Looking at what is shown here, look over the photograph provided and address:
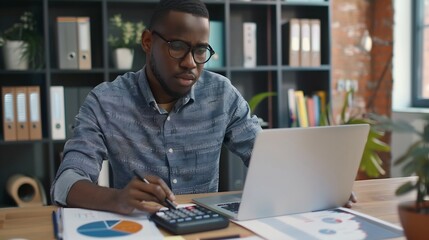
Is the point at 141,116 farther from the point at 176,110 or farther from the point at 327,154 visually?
the point at 327,154

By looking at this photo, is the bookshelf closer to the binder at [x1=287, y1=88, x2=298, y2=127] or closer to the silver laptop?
the binder at [x1=287, y1=88, x2=298, y2=127]

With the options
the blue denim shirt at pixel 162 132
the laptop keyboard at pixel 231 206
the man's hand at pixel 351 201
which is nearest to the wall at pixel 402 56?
the blue denim shirt at pixel 162 132

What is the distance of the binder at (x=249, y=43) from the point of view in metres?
3.11

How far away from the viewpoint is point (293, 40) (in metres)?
3.15

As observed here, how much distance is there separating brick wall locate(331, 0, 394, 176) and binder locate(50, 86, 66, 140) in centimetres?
201

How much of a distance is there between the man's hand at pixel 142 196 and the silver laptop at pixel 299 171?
0.15 metres

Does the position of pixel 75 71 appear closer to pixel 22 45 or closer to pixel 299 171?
pixel 22 45

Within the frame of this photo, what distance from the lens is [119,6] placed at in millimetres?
3037

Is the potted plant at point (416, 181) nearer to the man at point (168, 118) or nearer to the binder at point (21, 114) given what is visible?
the man at point (168, 118)

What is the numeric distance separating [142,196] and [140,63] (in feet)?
7.02

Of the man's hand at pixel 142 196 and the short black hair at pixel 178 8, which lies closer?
the man's hand at pixel 142 196

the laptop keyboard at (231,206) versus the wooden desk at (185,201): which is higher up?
the laptop keyboard at (231,206)

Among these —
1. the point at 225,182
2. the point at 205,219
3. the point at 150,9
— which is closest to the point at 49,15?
the point at 150,9

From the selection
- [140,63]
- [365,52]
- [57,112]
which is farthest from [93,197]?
[365,52]
